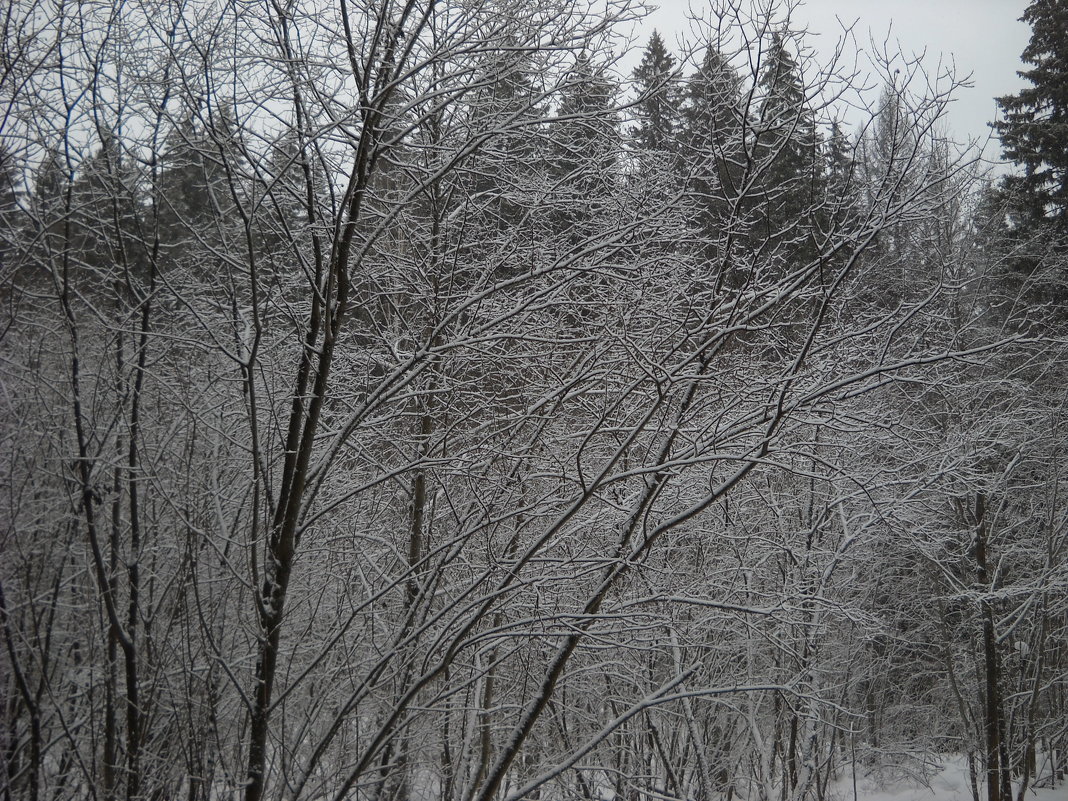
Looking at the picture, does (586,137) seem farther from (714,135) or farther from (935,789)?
(935,789)

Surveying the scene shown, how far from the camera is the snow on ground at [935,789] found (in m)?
13.7

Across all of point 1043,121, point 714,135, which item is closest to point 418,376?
point 714,135

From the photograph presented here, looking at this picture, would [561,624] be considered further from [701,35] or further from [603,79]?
[701,35]

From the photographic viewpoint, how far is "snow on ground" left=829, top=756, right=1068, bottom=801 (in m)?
13.7

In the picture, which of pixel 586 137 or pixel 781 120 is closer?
pixel 781 120

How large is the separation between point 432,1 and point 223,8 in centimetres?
95

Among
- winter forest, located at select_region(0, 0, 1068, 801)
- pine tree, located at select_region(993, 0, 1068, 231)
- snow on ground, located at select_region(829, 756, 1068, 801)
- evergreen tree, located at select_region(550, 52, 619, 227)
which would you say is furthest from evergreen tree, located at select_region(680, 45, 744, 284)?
snow on ground, located at select_region(829, 756, 1068, 801)

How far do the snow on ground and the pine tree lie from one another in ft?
35.5

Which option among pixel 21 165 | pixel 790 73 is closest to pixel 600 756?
pixel 790 73

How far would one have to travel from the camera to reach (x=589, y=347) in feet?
13.3

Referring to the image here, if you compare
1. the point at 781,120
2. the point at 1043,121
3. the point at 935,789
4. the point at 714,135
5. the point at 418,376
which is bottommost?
the point at 935,789

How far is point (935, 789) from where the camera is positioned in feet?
47.9

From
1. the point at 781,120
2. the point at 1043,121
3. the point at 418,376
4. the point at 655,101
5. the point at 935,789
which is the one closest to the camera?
the point at 781,120

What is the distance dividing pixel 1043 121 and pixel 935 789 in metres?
13.8
